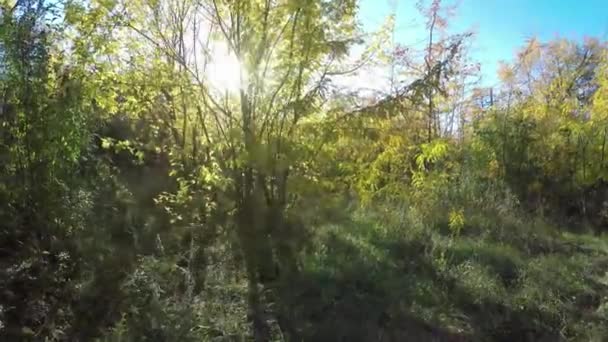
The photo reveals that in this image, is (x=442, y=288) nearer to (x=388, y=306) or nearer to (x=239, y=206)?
(x=388, y=306)

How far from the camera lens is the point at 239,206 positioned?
555cm

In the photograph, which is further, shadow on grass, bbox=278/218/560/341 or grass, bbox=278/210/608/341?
grass, bbox=278/210/608/341

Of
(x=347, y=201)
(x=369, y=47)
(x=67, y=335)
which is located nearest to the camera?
(x=67, y=335)

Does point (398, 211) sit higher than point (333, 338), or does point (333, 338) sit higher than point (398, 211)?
point (398, 211)

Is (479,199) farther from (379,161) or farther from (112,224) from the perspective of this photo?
(112,224)

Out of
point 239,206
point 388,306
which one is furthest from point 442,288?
point 239,206

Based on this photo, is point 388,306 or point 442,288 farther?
point 442,288

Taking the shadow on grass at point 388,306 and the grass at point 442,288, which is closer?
the shadow on grass at point 388,306

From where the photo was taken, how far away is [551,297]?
16.3ft

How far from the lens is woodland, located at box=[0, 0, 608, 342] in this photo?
4.30 metres

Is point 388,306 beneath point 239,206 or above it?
beneath

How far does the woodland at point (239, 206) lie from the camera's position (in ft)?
14.1

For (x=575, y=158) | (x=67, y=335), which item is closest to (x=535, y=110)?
(x=575, y=158)

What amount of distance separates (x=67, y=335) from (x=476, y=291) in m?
3.59
